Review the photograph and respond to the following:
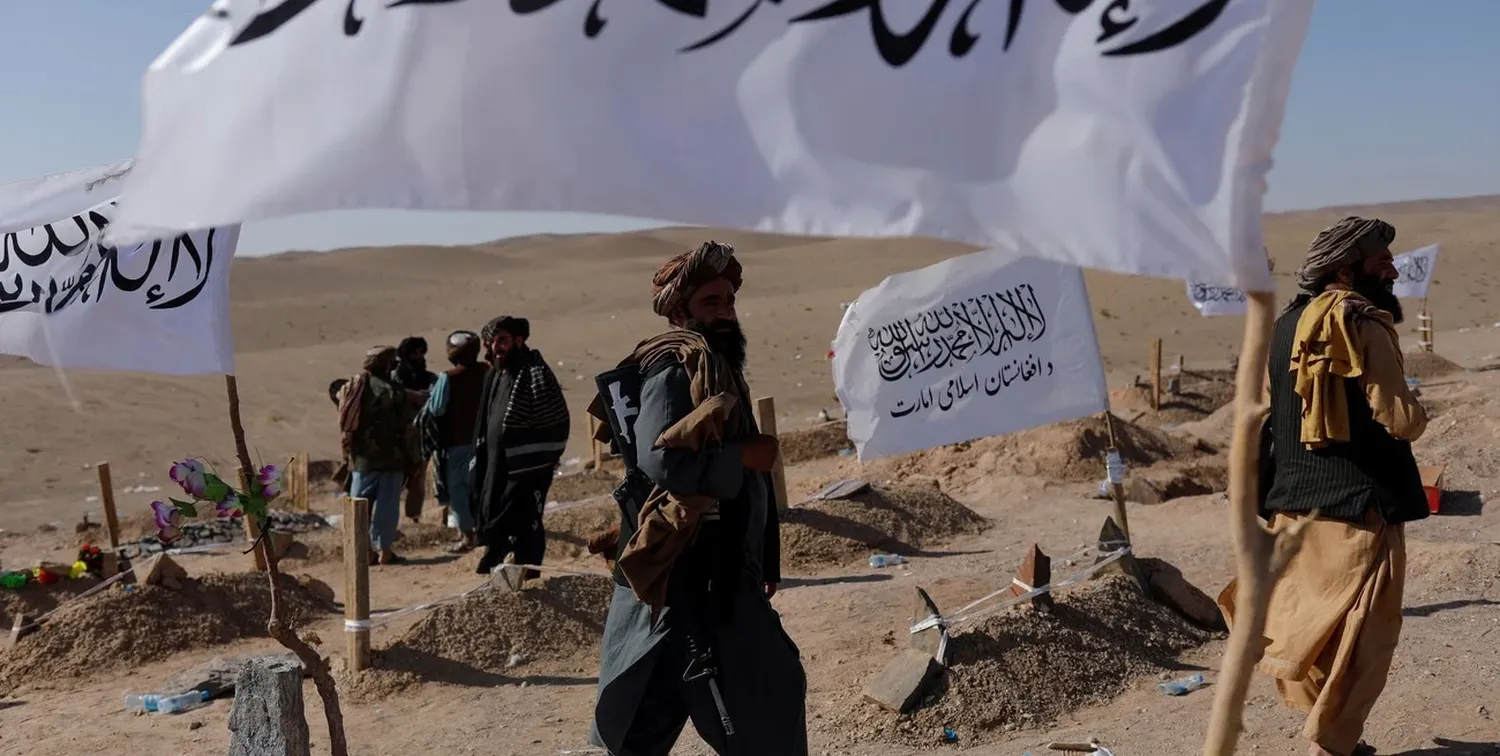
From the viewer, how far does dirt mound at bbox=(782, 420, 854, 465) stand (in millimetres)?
14312

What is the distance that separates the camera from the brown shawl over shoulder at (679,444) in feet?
10.3

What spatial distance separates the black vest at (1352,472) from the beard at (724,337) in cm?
163

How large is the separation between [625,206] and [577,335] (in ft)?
99.9

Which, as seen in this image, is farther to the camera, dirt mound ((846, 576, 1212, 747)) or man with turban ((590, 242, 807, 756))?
dirt mound ((846, 576, 1212, 747))

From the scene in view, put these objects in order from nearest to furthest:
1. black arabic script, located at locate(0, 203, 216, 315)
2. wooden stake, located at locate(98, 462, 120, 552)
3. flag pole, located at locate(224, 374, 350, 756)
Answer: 1. flag pole, located at locate(224, 374, 350, 756)
2. black arabic script, located at locate(0, 203, 216, 315)
3. wooden stake, located at locate(98, 462, 120, 552)

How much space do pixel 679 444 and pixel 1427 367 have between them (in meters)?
16.9

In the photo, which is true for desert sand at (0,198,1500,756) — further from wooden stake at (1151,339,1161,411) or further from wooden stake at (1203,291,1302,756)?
wooden stake at (1203,291,1302,756)

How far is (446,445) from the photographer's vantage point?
32.6 ft

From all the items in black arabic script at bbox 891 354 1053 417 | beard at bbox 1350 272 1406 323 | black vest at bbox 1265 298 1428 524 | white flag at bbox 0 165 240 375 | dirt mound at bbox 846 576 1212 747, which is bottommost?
dirt mound at bbox 846 576 1212 747

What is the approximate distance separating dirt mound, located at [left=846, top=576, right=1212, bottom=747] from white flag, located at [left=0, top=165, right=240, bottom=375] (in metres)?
2.70

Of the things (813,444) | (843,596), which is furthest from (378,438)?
(813,444)

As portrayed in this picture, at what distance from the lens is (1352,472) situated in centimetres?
409

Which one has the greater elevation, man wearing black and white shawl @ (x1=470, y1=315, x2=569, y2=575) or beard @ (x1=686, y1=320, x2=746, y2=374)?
beard @ (x1=686, y1=320, x2=746, y2=374)

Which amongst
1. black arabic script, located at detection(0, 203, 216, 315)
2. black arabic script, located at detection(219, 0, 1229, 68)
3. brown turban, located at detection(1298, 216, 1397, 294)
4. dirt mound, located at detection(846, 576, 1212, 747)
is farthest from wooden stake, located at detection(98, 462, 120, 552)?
black arabic script, located at detection(219, 0, 1229, 68)
